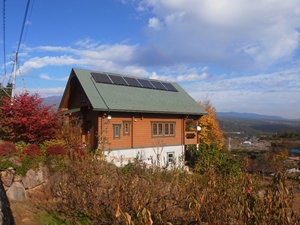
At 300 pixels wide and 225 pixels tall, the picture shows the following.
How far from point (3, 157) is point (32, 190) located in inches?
74.9

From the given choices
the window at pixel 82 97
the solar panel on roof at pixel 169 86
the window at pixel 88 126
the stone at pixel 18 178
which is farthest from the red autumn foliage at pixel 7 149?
the solar panel on roof at pixel 169 86

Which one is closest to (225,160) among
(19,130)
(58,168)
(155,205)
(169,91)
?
(169,91)

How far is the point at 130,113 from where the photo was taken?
16781mm

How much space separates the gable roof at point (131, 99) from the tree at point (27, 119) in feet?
10.5

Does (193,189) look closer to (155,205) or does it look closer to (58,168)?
(155,205)

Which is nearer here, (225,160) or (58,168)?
(58,168)

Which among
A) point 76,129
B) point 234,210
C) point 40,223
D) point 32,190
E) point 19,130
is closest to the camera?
point 234,210

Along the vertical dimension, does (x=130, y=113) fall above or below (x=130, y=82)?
below

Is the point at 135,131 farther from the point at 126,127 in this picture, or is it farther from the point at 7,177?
the point at 7,177

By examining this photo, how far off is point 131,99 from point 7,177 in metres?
9.89


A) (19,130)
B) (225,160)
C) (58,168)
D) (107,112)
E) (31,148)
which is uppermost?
(107,112)

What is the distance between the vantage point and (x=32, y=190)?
935cm

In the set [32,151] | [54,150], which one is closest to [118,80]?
[54,150]

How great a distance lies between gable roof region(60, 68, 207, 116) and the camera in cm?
1556
